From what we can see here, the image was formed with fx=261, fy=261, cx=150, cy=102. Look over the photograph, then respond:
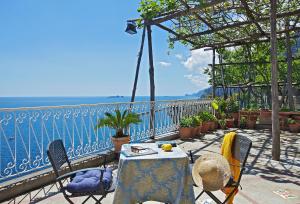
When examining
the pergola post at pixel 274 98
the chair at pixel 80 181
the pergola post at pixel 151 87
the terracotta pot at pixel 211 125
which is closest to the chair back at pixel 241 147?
the chair at pixel 80 181

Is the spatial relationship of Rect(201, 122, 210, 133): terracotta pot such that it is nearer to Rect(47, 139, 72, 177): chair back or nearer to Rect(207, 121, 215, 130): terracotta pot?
Rect(207, 121, 215, 130): terracotta pot

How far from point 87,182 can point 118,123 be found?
2607mm

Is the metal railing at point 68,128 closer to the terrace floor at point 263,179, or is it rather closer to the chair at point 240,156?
the terrace floor at point 263,179

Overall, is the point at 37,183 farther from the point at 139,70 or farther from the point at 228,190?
the point at 139,70

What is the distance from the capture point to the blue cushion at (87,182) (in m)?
2.52

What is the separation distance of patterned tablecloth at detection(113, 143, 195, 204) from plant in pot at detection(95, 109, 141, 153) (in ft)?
8.92

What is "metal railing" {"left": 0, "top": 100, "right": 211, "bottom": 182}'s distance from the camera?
370cm

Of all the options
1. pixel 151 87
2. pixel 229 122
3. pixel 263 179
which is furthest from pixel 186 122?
pixel 263 179

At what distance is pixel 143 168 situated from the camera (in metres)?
2.42

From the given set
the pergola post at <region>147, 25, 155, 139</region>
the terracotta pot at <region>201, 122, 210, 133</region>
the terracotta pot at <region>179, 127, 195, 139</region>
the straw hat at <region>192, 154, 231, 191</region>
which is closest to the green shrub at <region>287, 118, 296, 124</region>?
the terracotta pot at <region>201, 122, 210, 133</region>

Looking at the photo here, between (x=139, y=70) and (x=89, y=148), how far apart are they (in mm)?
2904

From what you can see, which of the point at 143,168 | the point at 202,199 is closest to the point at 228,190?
the point at 202,199

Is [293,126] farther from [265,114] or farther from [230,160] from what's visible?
[230,160]

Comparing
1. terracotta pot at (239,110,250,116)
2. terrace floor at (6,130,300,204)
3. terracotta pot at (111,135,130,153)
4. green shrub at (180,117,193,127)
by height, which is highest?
terracotta pot at (239,110,250,116)
